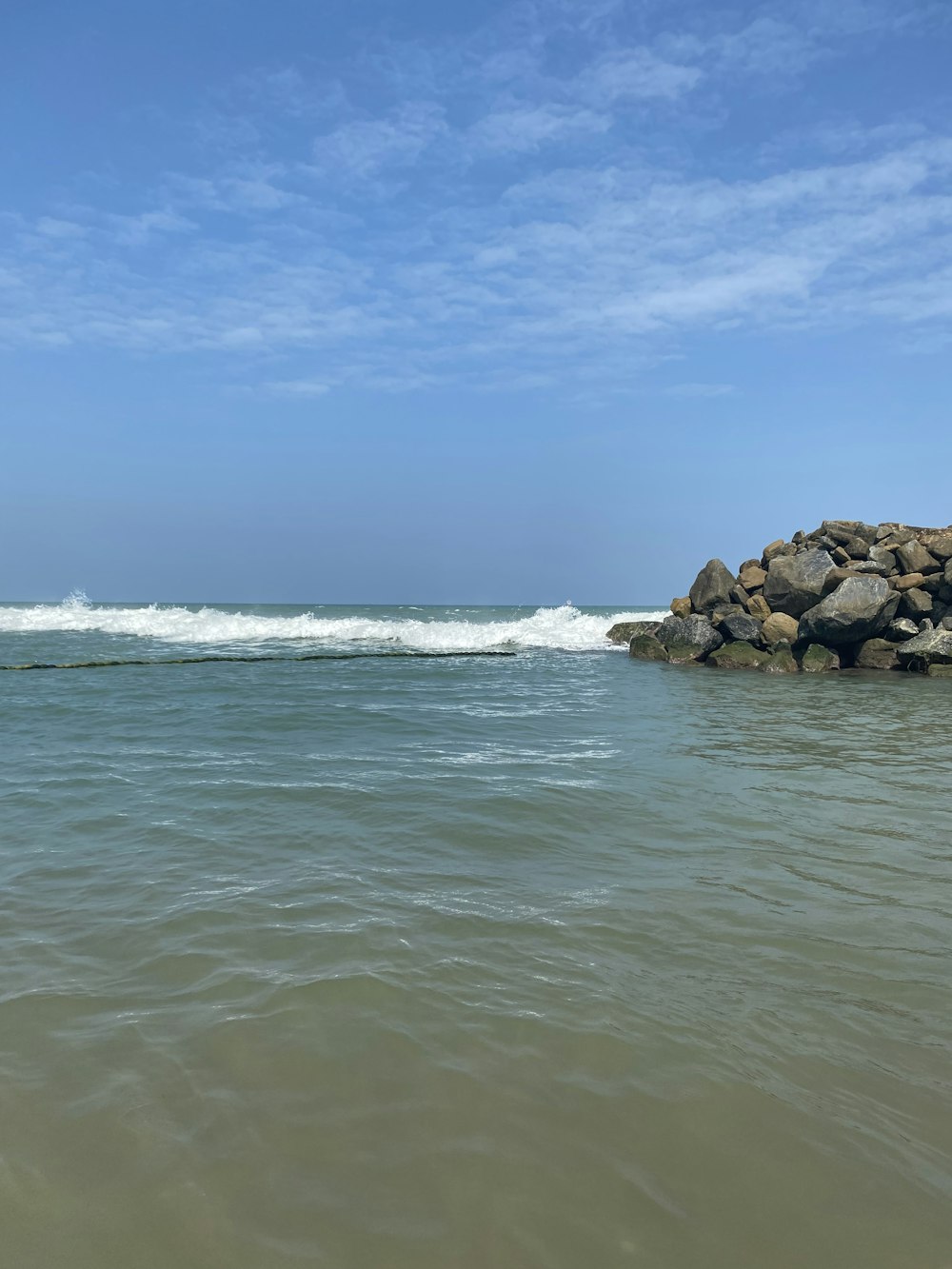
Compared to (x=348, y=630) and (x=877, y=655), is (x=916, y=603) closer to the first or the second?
(x=877, y=655)

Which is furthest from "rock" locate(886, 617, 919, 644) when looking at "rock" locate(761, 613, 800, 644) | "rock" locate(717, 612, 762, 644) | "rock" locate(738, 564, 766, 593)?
"rock" locate(738, 564, 766, 593)

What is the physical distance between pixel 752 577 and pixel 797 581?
2728 mm

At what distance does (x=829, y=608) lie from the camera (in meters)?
19.1

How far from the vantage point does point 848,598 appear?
18906mm

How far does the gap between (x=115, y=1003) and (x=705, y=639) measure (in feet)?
66.1

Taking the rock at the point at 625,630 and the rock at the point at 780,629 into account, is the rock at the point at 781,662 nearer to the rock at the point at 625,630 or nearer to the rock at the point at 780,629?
the rock at the point at 780,629

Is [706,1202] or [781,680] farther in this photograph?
[781,680]

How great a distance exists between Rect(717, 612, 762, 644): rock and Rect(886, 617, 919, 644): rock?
10.4ft

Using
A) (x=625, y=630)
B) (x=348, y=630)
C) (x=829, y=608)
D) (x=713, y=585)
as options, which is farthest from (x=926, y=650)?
(x=348, y=630)

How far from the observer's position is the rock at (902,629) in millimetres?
19219

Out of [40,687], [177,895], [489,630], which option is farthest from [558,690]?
[489,630]

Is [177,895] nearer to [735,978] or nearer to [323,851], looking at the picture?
[323,851]

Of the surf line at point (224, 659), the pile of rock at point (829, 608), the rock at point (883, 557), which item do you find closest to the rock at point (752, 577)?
the pile of rock at point (829, 608)

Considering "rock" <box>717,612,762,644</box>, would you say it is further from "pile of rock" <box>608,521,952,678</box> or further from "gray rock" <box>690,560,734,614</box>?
"gray rock" <box>690,560,734,614</box>
